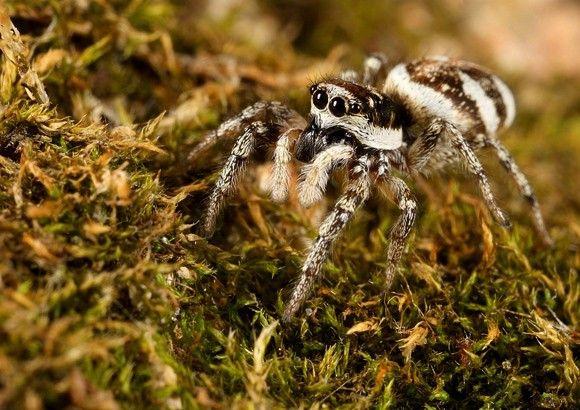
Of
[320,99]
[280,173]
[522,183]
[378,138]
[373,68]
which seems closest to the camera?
[280,173]

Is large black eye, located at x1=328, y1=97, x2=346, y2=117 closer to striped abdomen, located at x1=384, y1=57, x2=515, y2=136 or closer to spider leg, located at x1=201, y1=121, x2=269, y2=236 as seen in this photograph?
spider leg, located at x1=201, y1=121, x2=269, y2=236

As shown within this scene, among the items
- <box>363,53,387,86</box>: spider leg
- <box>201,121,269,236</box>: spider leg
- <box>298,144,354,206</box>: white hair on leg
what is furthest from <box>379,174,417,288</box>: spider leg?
<box>363,53,387,86</box>: spider leg

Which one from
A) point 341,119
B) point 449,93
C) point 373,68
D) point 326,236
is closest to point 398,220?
point 326,236

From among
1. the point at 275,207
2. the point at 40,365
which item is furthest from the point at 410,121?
the point at 40,365

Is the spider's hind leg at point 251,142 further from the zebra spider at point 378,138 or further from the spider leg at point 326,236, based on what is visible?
the spider leg at point 326,236

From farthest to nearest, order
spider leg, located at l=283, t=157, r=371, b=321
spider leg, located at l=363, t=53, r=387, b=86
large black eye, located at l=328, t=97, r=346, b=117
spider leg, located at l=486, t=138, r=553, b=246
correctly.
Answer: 1. spider leg, located at l=363, t=53, r=387, b=86
2. spider leg, located at l=486, t=138, r=553, b=246
3. large black eye, located at l=328, t=97, r=346, b=117
4. spider leg, located at l=283, t=157, r=371, b=321

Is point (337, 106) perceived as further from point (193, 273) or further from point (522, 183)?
point (522, 183)

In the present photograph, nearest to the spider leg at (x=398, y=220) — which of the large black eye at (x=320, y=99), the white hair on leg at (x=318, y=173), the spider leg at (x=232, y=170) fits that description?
the white hair on leg at (x=318, y=173)
